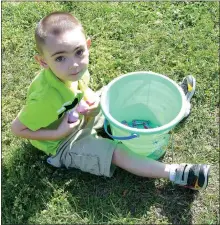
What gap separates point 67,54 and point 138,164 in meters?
0.74

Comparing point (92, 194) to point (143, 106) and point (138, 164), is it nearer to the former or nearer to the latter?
point (138, 164)

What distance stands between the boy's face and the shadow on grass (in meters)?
0.62

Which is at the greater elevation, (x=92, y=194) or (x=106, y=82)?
(x=106, y=82)

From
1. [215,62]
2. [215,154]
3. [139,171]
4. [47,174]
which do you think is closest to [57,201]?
A: [47,174]

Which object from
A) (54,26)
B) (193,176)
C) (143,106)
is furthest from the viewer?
(143,106)

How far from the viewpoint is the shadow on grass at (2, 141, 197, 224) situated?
8.79 feet

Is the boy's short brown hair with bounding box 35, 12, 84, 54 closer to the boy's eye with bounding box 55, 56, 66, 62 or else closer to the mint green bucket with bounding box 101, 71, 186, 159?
the boy's eye with bounding box 55, 56, 66, 62

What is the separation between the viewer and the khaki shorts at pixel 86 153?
9.05ft

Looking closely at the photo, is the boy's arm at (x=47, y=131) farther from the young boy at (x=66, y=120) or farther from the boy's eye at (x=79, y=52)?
the boy's eye at (x=79, y=52)

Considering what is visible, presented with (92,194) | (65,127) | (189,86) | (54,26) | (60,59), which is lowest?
(92,194)

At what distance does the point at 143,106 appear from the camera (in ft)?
10.1

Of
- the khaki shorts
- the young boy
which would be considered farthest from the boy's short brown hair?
the khaki shorts

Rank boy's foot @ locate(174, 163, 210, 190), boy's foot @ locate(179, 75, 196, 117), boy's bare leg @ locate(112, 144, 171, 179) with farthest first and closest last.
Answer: boy's foot @ locate(179, 75, 196, 117), boy's bare leg @ locate(112, 144, 171, 179), boy's foot @ locate(174, 163, 210, 190)

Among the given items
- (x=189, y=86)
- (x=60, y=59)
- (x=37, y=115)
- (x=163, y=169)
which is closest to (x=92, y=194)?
(x=163, y=169)
